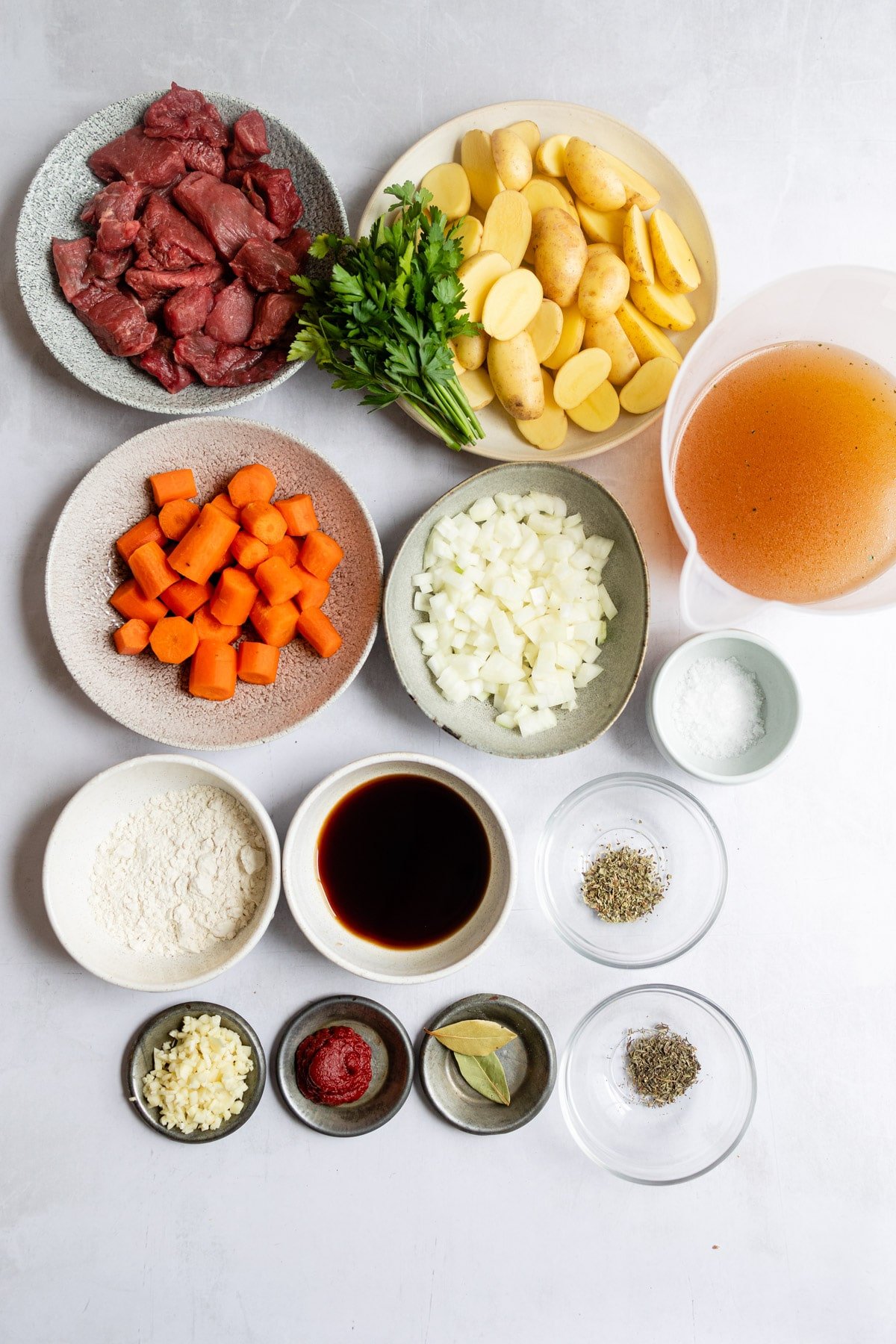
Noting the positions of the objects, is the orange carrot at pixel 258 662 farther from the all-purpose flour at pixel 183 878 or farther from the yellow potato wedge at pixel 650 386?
the yellow potato wedge at pixel 650 386

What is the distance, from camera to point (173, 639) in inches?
68.4

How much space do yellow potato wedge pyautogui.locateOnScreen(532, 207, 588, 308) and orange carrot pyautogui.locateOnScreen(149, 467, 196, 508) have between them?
2.75 ft

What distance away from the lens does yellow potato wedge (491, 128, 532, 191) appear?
1685 millimetres

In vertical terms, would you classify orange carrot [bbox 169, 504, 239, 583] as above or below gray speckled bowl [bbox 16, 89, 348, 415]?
below

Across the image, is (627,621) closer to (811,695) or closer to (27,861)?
(811,695)

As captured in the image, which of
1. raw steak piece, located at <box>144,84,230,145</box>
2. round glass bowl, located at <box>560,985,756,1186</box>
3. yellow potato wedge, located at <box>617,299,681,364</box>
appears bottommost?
round glass bowl, located at <box>560,985,756,1186</box>

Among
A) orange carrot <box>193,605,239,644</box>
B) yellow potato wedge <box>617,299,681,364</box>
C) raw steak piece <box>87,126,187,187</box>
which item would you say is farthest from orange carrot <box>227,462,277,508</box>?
yellow potato wedge <box>617,299,681,364</box>

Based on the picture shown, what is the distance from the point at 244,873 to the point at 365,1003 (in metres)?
0.39

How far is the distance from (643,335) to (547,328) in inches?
8.1

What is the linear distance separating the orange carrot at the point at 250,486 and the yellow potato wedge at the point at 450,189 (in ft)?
2.17

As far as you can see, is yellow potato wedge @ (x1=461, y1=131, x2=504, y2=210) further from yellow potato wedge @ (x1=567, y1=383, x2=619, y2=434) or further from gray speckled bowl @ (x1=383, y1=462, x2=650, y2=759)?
gray speckled bowl @ (x1=383, y1=462, x2=650, y2=759)

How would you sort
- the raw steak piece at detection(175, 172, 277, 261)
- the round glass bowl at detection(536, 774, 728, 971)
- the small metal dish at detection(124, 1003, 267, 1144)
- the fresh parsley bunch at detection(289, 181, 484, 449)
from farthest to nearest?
the round glass bowl at detection(536, 774, 728, 971) < the small metal dish at detection(124, 1003, 267, 1144) < the raw steak piece at detection(175, 172, 277, 261) < the fresh parsley bunch at detection(289, 181, 484, 449)

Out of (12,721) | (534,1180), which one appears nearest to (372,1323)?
(534,1180)

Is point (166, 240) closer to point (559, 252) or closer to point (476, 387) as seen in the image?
point (476, 387)
